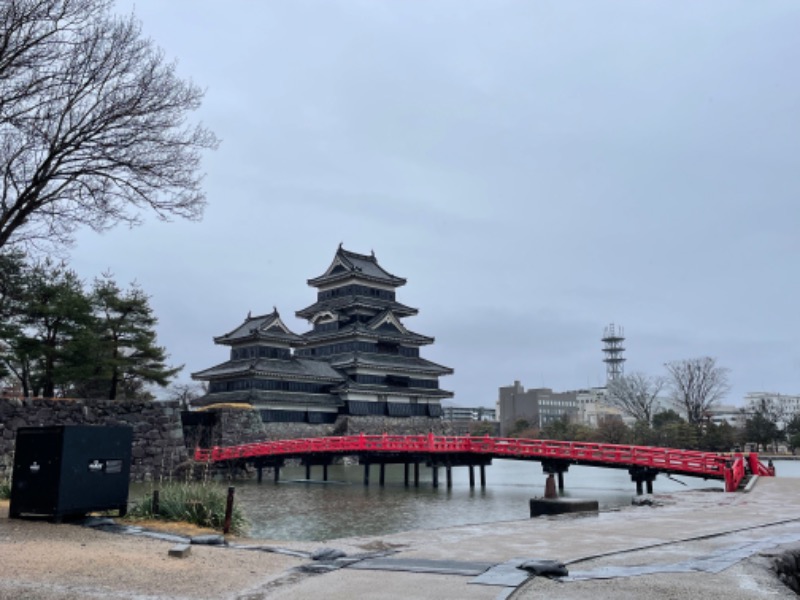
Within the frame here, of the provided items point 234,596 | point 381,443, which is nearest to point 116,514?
point 234,596

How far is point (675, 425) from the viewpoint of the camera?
182ft

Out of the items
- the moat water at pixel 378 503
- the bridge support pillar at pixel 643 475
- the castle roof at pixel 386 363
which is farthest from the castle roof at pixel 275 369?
the bridge support pillar at pixel 643 475

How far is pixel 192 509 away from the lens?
39.9ft

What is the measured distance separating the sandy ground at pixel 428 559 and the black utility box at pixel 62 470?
34cm

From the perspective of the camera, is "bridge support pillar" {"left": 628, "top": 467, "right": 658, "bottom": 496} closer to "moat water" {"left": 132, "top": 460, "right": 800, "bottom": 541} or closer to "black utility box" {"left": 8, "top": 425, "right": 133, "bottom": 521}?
"moat water" {"left": 132, "top": 460, "right": 800, "bottom": 541}

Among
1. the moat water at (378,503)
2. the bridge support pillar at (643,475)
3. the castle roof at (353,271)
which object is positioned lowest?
the moat water at (378,503)

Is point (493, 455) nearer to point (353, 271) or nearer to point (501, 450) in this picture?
point (501, 450)

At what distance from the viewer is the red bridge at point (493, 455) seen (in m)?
24.0

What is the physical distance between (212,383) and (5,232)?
1727 inches

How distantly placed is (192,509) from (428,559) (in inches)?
230

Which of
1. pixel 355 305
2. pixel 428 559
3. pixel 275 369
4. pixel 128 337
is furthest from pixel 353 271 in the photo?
pixel 428 559

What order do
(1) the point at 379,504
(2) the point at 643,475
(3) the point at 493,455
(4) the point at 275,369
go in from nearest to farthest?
(1) the point at 379,504 < (2) the point at 643,475 < (3) the point at 493,455 < (4) the point at 275,369

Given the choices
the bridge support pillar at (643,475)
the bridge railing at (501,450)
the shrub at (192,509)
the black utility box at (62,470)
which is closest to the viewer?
the black utility box at (62,470)

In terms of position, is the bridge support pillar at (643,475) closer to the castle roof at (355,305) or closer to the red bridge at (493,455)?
the red bridge at (493,455)
